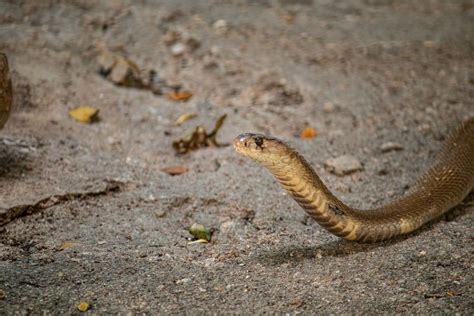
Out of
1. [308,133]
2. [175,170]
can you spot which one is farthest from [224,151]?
[308,133]

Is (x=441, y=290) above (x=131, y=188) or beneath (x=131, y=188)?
above

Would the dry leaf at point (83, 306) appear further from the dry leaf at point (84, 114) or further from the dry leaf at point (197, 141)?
the dry leaf at point (84, 114)

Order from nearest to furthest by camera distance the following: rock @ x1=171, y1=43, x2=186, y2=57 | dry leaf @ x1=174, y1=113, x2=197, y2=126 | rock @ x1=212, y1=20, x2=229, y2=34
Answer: dry leaf @ x1=174, y1=113, x2=197, y2=126 < rock @ x1=171, y1=43, x2=186, y2=57 < rock @ x1=212, y1=20, x2=229, y2=34

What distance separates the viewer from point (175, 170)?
149 inches

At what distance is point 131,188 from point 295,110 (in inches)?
65.1

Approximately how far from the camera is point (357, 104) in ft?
15.6

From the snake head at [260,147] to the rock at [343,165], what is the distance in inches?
51.4

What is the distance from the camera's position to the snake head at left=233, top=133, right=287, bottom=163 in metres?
2.52

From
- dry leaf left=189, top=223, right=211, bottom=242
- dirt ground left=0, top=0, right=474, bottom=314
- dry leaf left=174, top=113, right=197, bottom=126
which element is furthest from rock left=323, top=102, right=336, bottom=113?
dry leaf left=189, top=223, right=211, bottom=242

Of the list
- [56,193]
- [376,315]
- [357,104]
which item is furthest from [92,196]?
[357,104]

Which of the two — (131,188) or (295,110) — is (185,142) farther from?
(295,110)

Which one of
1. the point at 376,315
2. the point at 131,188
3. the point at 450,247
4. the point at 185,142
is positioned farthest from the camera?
the point at 185,142

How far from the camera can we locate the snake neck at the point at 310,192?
2.54 m

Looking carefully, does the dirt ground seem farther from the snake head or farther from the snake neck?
the snake head
